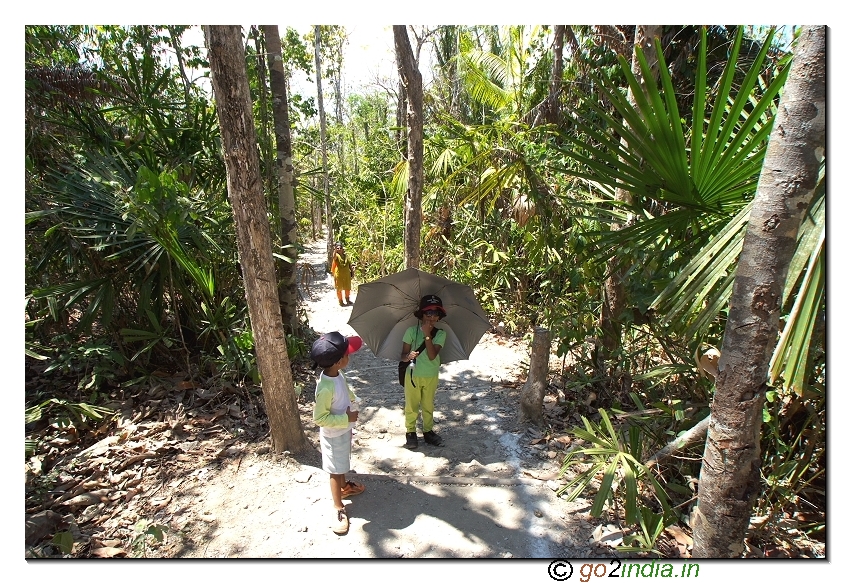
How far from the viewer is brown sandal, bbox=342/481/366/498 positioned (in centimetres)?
339

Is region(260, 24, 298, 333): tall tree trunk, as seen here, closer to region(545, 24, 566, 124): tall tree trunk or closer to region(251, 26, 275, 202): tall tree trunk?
region(251, 26, 275, 202): tall tree trunk

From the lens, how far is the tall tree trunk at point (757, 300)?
1861 mm

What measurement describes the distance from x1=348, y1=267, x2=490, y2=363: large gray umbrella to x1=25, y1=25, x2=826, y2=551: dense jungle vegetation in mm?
967

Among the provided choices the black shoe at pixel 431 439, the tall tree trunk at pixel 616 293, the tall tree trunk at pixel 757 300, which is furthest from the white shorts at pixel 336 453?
the tall tree trunk at pixel 616 293

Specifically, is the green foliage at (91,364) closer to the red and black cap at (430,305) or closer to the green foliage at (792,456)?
the red and black cap at (430,305)

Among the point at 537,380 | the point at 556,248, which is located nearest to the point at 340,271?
the point at 556,248

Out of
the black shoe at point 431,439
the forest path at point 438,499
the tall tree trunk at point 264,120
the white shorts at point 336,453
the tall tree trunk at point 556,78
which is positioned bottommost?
the forest path at point 438,499

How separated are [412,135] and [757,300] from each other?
10.6 ft

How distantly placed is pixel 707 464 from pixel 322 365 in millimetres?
2158

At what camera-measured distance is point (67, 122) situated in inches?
182

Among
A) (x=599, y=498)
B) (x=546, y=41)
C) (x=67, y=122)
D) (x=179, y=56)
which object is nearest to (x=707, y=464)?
(x=599, y=498)

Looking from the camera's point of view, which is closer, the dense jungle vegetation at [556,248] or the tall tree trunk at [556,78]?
the dense jungle vegetation at [556,248]

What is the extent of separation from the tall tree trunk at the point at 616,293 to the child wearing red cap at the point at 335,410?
93.1 inches
